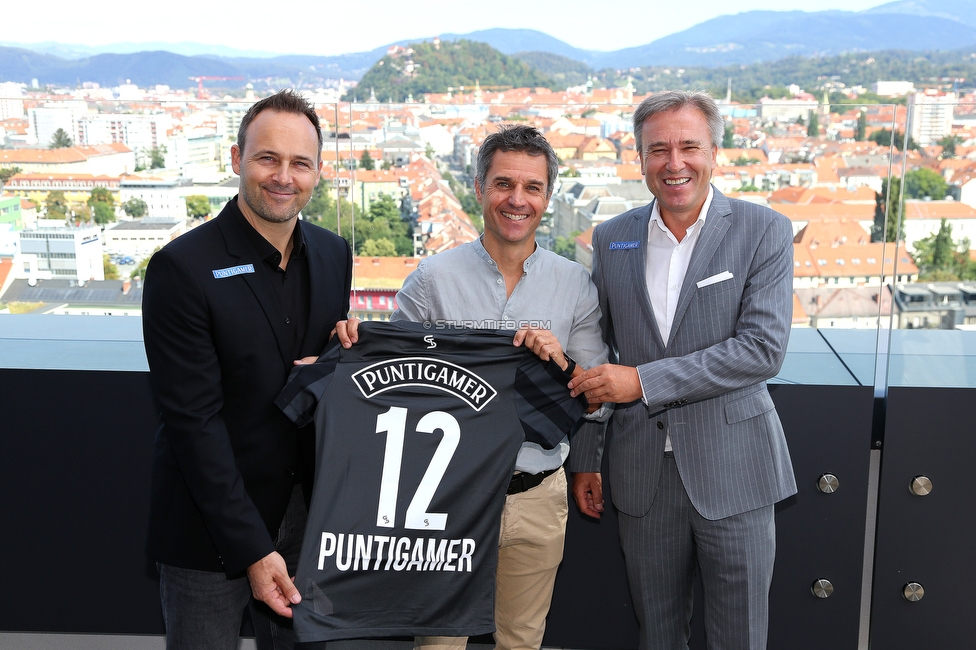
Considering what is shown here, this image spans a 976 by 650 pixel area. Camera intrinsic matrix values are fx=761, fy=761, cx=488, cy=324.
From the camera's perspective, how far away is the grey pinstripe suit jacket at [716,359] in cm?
180

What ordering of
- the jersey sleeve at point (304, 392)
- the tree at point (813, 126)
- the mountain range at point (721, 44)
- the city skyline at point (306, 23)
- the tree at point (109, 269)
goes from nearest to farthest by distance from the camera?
the jersey sleeve at point (304, 392) < the tree at point (109, 269) < the tree at point (813, 126) < the mountain range at point (721, 44) < the city skyline at point (306, 23)

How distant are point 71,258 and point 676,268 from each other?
2.32 m

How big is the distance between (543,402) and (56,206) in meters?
2.19

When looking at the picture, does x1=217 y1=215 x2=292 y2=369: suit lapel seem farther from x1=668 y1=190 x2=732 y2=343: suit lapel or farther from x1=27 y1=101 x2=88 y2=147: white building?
x1=27 y1=101 x2=88 y2=147: white building

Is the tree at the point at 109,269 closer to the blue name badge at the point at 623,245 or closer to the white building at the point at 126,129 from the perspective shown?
the white building at the point at 126,129

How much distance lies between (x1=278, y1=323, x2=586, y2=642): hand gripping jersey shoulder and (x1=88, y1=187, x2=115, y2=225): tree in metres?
1.67

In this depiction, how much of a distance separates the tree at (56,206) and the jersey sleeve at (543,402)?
211 centimetres

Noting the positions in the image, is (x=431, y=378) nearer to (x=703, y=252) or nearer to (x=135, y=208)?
(x=703, y=252)

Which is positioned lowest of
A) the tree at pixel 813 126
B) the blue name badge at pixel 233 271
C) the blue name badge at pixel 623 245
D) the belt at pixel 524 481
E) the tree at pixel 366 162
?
the belt at pixel 524 481

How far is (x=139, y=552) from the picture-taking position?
8.82ft

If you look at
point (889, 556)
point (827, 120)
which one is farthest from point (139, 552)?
point (827, 120)

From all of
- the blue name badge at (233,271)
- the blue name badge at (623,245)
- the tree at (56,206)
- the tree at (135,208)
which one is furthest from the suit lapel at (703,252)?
the tree at (56,206)

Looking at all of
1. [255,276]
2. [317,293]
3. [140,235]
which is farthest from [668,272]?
[140,235]

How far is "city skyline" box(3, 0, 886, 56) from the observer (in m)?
108
